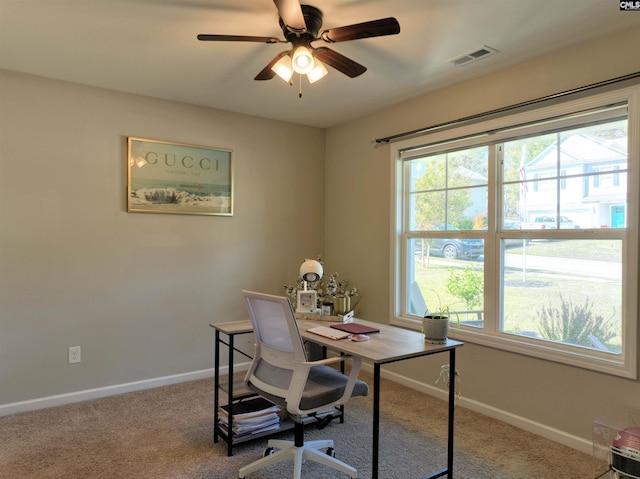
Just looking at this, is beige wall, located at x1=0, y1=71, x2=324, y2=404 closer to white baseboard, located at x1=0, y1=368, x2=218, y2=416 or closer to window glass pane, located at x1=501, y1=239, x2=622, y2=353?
white baseboard, located at x1=0, y1=368, x2=218, y2=416

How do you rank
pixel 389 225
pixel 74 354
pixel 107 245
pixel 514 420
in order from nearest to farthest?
pixel 514 420 → pixel 74 354 → pixel 107 245 → pixel 389 225

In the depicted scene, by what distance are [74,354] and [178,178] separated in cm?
159

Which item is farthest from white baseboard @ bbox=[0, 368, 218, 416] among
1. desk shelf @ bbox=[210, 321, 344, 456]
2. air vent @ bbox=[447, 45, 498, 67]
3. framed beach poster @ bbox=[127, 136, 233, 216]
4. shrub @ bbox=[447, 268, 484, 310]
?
air vent @ bbox=[447, 45, 498, 67]

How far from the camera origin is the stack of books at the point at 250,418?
247 cm

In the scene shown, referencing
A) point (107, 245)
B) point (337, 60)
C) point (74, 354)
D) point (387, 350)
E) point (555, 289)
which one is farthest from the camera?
point (107, 245)

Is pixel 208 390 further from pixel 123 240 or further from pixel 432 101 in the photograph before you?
pixel 432 101

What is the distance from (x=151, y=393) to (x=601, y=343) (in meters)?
3.18

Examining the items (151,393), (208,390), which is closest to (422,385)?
(208,390)

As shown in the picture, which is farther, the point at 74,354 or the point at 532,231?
the point at 74,354

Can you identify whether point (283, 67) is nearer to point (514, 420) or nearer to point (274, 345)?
point (274, 345)

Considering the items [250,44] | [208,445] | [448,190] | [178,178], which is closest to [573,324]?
[448,190]

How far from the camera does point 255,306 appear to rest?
2.12 m

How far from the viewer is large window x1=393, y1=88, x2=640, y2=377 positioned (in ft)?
7.84

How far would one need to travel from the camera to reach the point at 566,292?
264 centimetres
